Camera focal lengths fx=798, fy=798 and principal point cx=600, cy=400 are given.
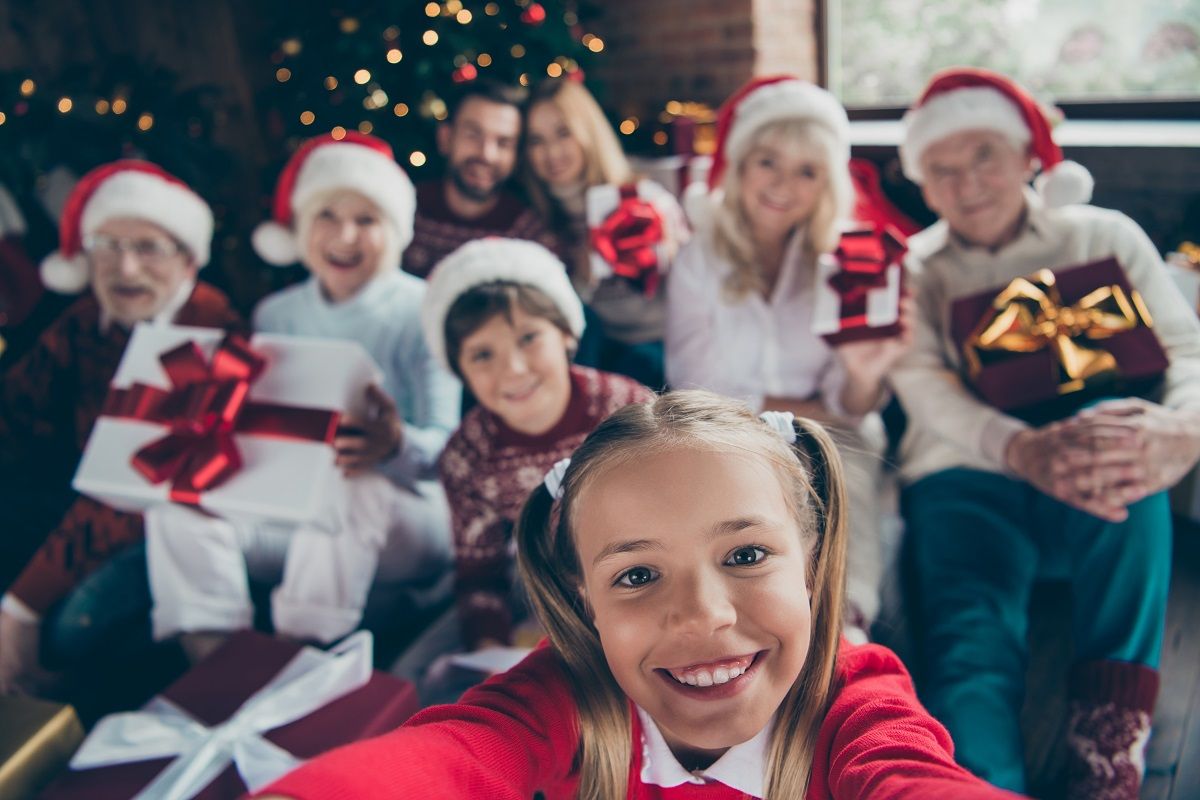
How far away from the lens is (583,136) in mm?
2502

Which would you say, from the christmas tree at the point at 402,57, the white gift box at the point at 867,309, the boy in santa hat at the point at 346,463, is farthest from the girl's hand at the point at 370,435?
the christmas tree at the point at 402,57

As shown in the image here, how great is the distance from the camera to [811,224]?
196 centimetres

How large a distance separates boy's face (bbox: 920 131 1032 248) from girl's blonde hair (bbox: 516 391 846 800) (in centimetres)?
110

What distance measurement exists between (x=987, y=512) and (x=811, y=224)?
789 mm

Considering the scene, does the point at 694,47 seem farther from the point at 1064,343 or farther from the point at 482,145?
the point at 1064,343

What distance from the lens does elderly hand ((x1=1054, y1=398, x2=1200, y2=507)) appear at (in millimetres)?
1391

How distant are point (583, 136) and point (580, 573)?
1.93m

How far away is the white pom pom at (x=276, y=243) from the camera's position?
2145 millimetres

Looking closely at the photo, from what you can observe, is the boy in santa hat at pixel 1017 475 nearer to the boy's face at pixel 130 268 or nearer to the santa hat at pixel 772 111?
the santa hat at pixel 772 111

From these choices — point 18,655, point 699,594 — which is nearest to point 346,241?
point 18,655

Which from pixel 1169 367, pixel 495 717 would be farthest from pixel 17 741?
pixel 1169 367

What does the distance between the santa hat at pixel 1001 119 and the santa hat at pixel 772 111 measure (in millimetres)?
225

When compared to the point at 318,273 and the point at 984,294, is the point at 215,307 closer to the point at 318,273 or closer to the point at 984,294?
the point at 318,273

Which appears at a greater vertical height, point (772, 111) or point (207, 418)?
point (772, 111)
